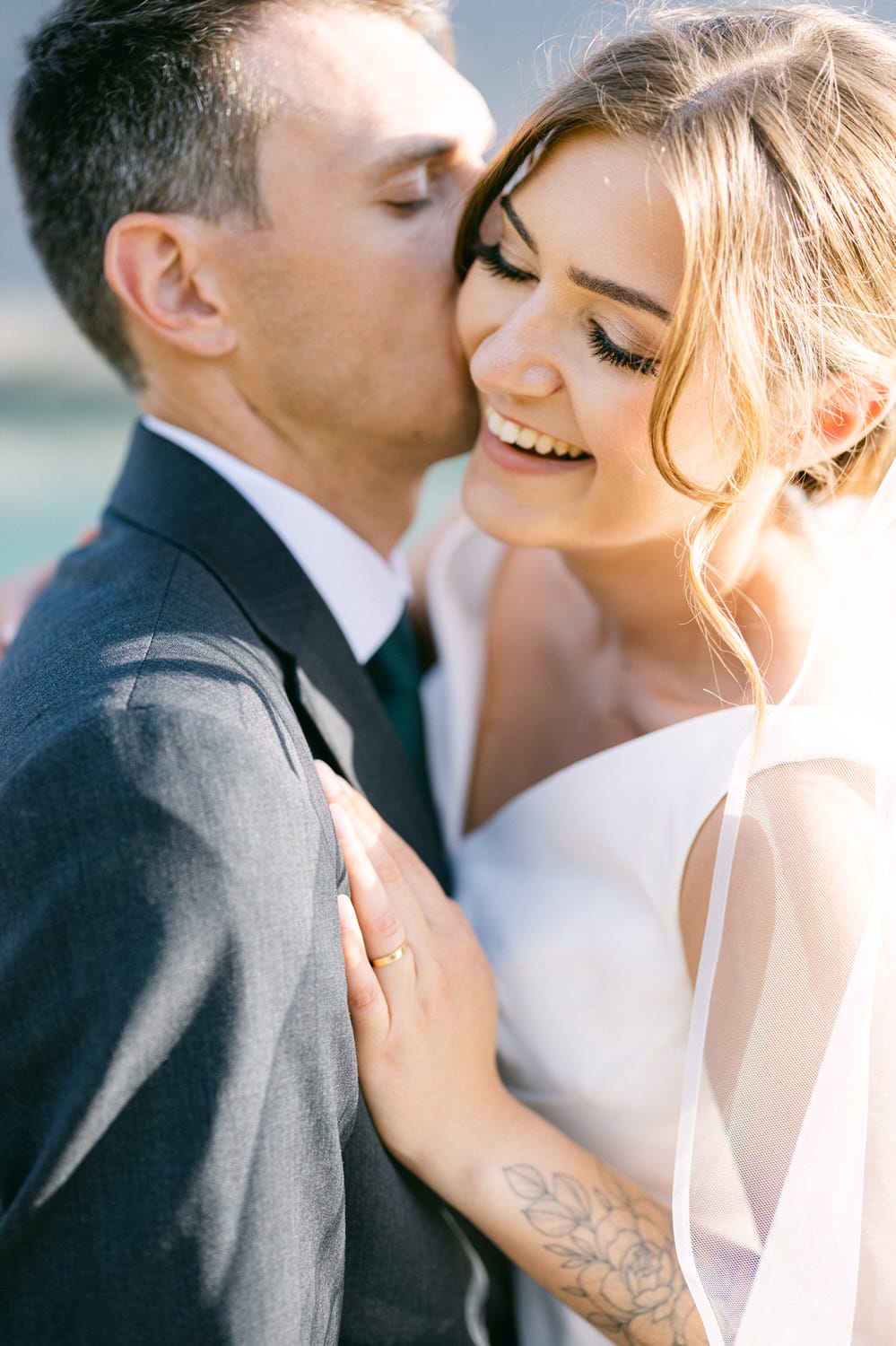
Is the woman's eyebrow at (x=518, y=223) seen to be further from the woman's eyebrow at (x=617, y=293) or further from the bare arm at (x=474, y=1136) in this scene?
the bare arm at (x=474, y=1136)

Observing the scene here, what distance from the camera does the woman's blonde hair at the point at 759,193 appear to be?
1361 millimetres

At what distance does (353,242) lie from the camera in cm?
183

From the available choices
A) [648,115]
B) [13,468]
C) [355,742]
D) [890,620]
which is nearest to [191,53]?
[648,115]

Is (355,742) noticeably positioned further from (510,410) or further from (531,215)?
(531,215)

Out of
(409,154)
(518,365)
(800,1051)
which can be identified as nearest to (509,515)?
(518,365)

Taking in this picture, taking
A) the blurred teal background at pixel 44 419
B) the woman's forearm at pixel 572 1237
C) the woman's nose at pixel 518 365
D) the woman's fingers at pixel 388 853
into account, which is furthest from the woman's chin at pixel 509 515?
the blurred teal background at pixel 44 419

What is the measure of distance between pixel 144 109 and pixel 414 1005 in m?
1.42

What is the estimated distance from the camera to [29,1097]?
1.13 meters

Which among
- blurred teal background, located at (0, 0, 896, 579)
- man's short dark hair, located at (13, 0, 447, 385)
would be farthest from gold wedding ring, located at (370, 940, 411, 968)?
blurred teal background, located at (0, 0, 896, 579)

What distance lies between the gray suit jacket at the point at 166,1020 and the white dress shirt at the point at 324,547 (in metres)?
0.54

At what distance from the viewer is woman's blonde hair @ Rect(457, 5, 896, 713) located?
136 centimetres

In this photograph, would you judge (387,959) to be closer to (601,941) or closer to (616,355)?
(601,941)

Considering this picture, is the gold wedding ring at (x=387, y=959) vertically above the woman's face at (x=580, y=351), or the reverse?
the woman's face at (x=580, y=351)

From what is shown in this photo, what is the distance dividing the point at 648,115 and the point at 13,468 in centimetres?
360
